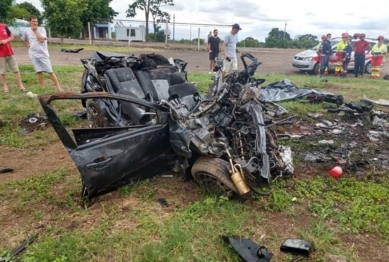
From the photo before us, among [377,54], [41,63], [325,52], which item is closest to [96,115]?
[41,63]

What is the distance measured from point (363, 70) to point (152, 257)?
12.8m

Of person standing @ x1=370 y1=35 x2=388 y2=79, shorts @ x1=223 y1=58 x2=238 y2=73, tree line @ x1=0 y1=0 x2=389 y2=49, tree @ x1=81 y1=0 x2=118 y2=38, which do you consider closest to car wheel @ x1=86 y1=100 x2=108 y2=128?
shorts @ x1=223 y1=58 x2=238 y2=73

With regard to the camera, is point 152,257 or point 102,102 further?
point 102,102

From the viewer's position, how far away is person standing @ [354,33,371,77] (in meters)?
11.8

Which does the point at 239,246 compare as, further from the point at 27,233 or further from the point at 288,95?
the point at 288,95

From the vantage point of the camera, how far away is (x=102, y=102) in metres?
4.34

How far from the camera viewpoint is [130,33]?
23000 millimetres

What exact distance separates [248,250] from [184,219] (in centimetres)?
69

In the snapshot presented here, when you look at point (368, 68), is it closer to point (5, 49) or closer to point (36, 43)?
point (36, 43)

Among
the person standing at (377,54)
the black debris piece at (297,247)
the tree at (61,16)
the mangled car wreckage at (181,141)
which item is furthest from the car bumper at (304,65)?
the tree at (61,16)

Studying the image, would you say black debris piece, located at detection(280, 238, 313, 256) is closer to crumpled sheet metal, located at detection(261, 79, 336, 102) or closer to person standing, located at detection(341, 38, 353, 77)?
crumpled sheet metal, located at detection(261, 79, 336, 102)

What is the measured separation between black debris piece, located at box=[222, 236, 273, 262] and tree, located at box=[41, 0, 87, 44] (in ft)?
72.8

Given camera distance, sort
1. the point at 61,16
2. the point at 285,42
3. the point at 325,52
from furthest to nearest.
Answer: the point at 285,42
the point at 61,16
the point at 325,52

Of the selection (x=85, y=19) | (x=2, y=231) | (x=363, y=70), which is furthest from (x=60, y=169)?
(x=85, y=19)
